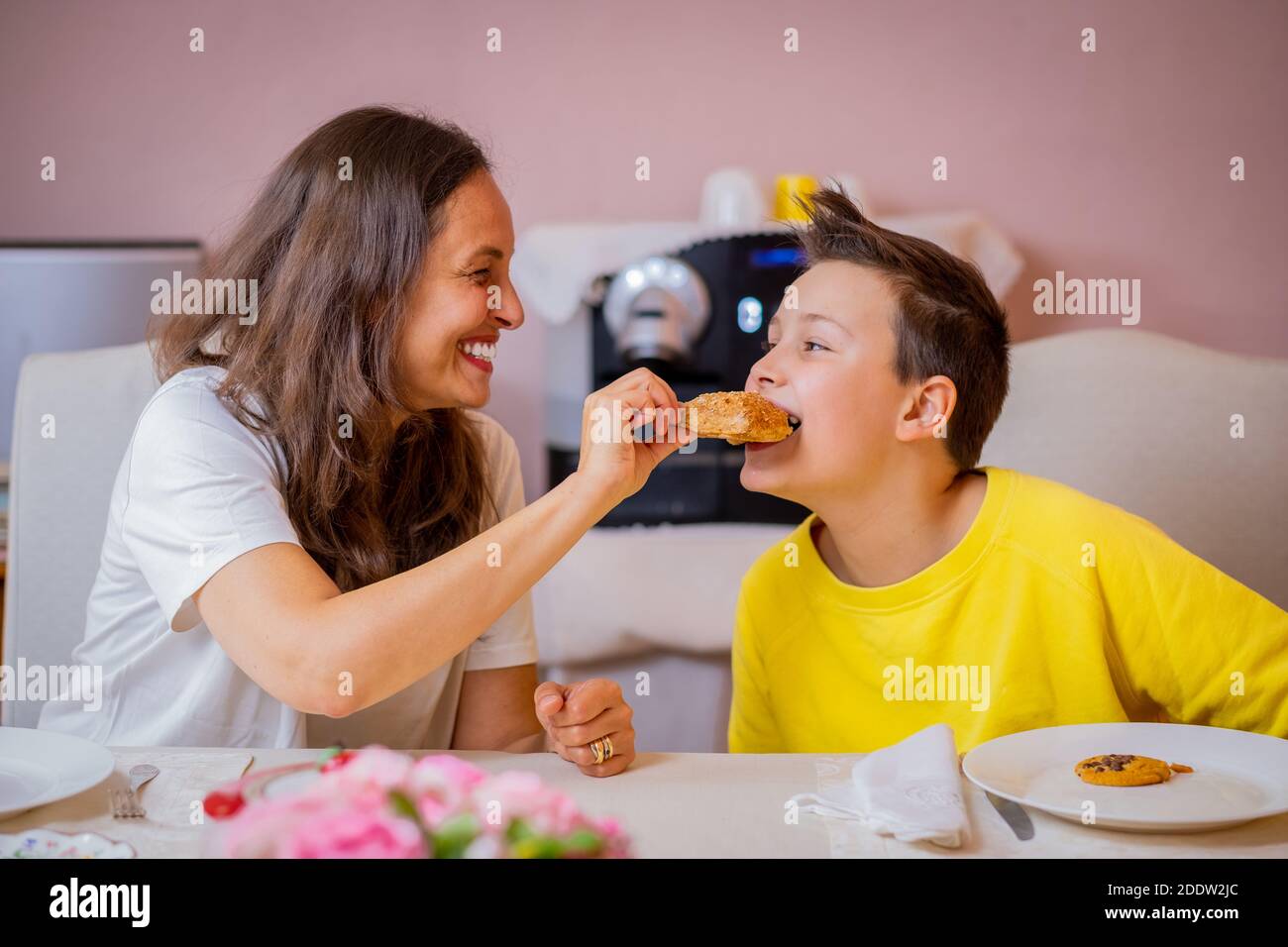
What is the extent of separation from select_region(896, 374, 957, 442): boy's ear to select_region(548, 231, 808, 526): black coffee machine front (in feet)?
4.13

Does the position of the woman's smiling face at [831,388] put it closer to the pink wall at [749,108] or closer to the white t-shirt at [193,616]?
the white t-shirt at [193,616]

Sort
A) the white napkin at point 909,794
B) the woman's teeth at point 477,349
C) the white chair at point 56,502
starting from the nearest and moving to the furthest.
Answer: the white napkin at point 909,794 < the woman's teeth at point 477,349 < the white chair at point 56,502

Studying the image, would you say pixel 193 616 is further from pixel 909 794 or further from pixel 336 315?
pixel 909 794

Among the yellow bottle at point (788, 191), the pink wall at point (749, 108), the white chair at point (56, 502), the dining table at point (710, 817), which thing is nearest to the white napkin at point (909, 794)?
the dining table at point (710, 817)

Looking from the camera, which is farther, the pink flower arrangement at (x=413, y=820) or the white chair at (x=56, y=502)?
the white chair at (x=56, y=502)

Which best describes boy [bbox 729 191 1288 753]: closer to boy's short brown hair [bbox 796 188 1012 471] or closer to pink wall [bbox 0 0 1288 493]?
boy's short brown hair [bbox 796 188 1012 471]

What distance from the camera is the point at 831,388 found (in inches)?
54.6

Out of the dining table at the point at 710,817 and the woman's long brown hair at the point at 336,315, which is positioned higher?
the woman's long brown hair at the point at 336,315

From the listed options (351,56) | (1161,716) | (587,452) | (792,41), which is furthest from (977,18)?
(587,452)

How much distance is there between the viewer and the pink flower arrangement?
749 millimetres

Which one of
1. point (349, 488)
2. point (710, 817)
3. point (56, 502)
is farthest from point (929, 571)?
Result: point (56, 502)


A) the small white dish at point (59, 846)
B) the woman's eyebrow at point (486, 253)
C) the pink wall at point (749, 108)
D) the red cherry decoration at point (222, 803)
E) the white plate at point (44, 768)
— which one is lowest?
the red cherry decoration at point (222, 803)

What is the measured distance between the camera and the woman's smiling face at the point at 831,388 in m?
1.38

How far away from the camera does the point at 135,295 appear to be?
9.42 ft
